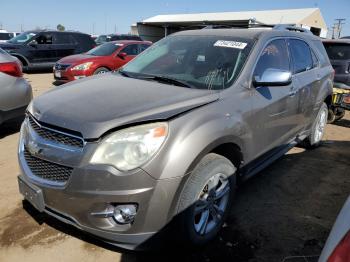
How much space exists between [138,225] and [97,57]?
948 cm

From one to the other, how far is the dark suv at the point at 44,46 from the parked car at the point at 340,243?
14.9 metres

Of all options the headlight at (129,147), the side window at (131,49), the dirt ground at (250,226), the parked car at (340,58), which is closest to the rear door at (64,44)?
the side window at (131,49)

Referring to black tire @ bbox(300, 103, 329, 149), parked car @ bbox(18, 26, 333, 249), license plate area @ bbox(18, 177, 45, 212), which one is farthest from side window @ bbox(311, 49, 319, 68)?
license plate area @ bbox(18, 177, 45, 212)

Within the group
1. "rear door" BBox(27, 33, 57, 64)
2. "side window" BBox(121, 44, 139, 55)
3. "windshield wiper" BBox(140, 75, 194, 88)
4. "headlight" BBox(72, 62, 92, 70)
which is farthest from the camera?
"rear door" BBox(27, 33, 57, 64)

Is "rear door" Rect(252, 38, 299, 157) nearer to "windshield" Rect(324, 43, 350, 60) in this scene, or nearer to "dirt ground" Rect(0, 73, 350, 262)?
"dirt ground" Rect(0, 73, 350, 262)

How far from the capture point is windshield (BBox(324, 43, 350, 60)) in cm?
820

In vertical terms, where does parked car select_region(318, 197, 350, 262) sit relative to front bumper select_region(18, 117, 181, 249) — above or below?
above

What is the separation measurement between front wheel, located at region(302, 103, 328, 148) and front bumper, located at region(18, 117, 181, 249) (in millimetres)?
3632

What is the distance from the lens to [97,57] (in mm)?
11320

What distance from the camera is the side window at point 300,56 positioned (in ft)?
15.1

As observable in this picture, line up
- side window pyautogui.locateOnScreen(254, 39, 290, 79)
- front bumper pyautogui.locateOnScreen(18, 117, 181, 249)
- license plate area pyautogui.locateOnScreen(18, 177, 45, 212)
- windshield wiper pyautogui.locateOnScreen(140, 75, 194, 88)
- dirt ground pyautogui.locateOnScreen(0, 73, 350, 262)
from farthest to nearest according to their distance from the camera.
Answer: side window pyautogui.locateOnScreen(254, 39, 290, 79)
windshield wiper pyautogui.locateOnScreen(140, 75, 194, 88)
dirt ground pyautogui.locateOnScreen(0, 73, 350, 262)
license plate area pyautogui.locateOnScreen(18, 177, 45, 212)
front bumper pyautogui.locateOnScreen(18, 117, 181, 249)

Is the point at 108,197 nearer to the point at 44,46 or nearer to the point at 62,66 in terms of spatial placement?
the point at 62,66

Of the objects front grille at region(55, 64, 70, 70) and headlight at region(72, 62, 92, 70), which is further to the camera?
front grille at region(55, 64, 70, 70)

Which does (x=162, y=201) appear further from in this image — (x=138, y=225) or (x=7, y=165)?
(x=7, y=165)
